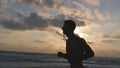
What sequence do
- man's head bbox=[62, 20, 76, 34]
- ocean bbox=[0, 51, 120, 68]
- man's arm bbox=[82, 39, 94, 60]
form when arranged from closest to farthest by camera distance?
man's arm bbox=[82, 39, 94, 60], man's head bbox=[62, 20, 76, 34], ocean bbox=[0, 51, 120, 68]

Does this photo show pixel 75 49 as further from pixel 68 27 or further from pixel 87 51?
pixel 68 27

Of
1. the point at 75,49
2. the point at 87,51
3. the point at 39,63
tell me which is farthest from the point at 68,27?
the point at 39,63

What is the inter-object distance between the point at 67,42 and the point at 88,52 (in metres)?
0.33

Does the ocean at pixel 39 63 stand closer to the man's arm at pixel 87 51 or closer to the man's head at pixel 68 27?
the man's head at pixel 68 27

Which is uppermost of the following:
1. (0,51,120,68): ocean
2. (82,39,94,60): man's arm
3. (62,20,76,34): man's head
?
(0,51,120,68): ocean

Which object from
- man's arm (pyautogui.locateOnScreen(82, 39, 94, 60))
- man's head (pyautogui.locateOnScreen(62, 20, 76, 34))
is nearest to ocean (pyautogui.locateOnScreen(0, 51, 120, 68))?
man's head (pyautogui.locateOnScreen(62, 20, 76, 34))

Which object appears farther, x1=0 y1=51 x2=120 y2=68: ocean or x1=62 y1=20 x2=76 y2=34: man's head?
x1=0 y1=51 x2=120 y2=68: ocean

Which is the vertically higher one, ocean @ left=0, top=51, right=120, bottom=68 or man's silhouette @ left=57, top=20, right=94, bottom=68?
ocean @ left=0, top=51, right=120, bottom=68

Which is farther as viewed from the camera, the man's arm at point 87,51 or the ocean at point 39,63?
the ocean at point 39,63

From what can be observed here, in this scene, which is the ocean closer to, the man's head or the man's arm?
the man's head

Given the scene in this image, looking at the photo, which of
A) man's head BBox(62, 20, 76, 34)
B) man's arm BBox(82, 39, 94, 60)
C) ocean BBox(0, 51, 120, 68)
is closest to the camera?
man's arm BBox(82, 39, 94, 60)

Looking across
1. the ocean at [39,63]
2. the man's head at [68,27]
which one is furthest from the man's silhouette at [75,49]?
the ocean at [39,63]

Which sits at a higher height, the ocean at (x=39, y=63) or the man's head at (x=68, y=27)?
the ocean at (x=39, y=63)

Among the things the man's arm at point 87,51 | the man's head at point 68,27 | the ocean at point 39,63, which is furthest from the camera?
the ocean at point 39,63
